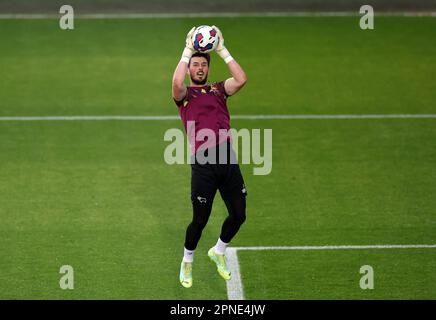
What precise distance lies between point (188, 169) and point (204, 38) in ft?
15.6

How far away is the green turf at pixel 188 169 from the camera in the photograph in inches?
416

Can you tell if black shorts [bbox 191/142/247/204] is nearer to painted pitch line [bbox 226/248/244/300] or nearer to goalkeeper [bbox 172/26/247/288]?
goalkeeper [bbox 172/26/247/288]

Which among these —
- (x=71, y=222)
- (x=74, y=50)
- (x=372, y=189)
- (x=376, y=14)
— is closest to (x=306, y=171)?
(x=372, y=189)

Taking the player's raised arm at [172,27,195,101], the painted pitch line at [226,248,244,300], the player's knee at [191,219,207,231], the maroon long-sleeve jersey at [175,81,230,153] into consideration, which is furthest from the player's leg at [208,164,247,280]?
the player's raised arm at [172,27,195,101]

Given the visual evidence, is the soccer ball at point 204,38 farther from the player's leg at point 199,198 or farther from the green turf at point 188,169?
the green turf at point 188,169

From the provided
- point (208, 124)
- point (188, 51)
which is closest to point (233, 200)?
point (208, 124)

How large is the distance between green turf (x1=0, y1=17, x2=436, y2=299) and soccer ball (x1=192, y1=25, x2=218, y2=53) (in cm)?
264

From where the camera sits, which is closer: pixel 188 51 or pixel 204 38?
pixel 204 38

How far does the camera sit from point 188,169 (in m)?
14.0

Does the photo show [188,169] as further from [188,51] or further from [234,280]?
[188,51]

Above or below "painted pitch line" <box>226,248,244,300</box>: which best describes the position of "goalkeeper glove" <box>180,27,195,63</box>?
above

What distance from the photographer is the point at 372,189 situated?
13.0 metres

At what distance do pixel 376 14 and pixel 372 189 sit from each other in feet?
36.5

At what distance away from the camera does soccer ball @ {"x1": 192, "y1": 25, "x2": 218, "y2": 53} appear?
9445 millimetres
